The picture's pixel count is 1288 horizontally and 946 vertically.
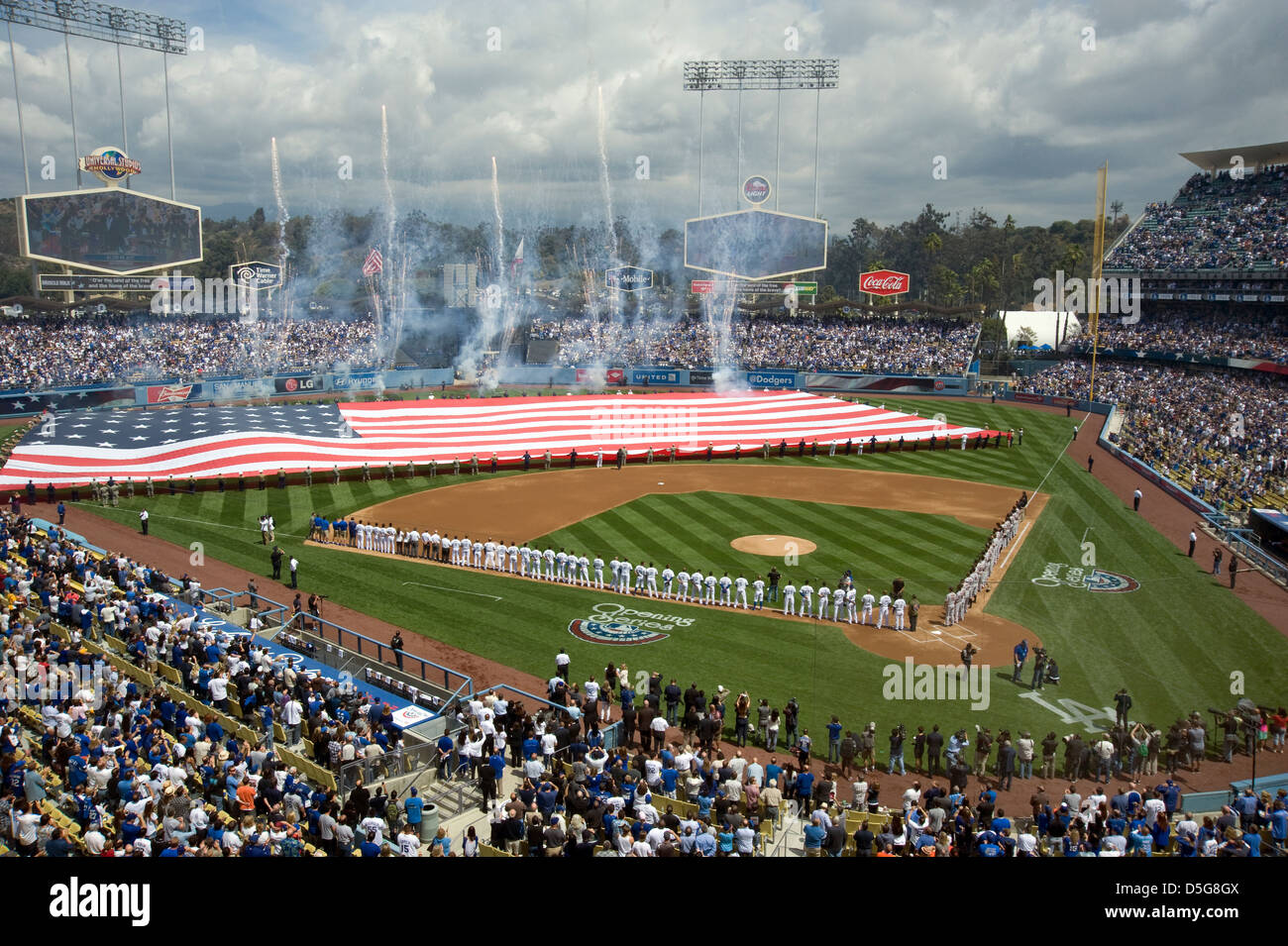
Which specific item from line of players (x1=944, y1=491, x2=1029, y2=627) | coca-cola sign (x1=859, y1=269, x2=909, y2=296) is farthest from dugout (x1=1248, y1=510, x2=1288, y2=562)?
coca-cola sign (x1=859, y1=269, x2=909, y2=296)

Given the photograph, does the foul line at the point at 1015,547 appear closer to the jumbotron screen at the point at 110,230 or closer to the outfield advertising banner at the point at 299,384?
the outfield advertising banner at the point at 299,384

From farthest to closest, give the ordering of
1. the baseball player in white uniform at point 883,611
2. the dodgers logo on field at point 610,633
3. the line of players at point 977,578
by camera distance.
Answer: the line of players at point 977,578
the baseball player in white uniform at point 883,611
the dodgers logo on field at point 610,633

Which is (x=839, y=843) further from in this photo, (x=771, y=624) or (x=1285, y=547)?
(x=1285, y=547)

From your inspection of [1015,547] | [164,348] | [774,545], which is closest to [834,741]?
[774,545]

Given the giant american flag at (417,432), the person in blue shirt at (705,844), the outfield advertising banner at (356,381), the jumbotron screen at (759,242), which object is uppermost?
the jumbotron screen at (759,242)

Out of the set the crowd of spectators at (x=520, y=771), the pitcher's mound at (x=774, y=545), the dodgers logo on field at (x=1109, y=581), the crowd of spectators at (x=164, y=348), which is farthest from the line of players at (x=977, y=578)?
the crowd of spectators at (x=164, y=348)

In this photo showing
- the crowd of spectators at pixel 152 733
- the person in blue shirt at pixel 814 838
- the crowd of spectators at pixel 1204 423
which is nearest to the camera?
the crowd of spectators at pixel 152 733
